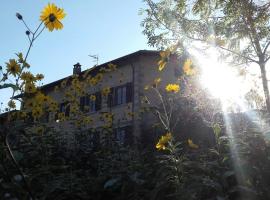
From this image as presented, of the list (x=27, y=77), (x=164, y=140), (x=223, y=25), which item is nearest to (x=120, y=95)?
(x=223, y=25)

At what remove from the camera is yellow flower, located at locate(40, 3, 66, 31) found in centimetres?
269

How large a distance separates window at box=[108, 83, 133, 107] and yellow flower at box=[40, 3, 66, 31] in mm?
18897

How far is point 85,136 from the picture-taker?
7.46m

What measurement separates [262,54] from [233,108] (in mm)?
7812

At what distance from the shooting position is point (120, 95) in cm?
2273

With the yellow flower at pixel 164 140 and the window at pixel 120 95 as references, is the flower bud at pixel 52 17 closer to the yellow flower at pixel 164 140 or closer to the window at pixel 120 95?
the yellow flower at pixel 164 140

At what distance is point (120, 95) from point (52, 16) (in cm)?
2005

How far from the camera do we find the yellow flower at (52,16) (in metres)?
2.69

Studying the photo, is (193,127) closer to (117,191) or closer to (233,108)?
(233,108)

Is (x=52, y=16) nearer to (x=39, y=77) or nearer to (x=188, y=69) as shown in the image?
(x=188, y=69)

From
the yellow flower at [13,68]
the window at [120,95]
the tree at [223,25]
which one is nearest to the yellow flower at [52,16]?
the yellow flower at [13,68]

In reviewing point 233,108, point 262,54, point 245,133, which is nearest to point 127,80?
point 262,54

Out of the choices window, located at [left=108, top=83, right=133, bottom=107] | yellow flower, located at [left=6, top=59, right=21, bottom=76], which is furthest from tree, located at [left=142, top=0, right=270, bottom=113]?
yellow flower, located at [left=6, top=59, right=21, bottom=76]

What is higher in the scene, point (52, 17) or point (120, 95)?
point (120, 95)
